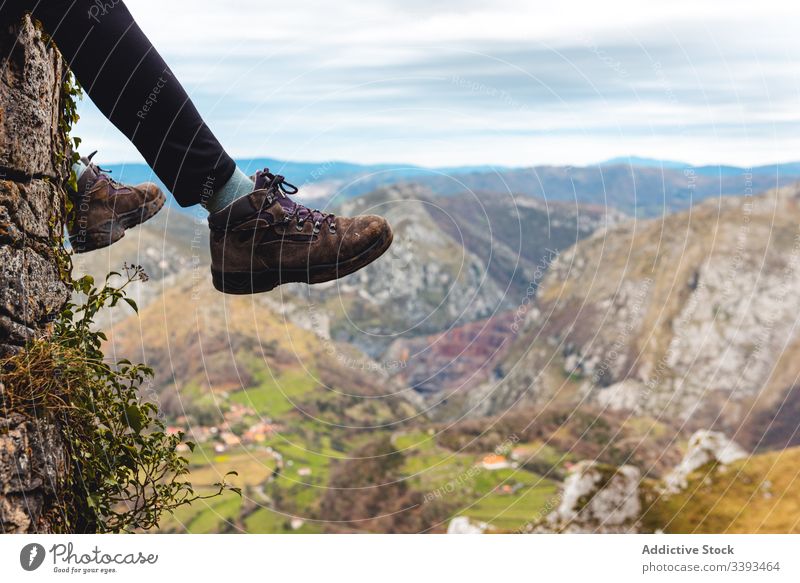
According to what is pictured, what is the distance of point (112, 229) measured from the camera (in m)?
8.00

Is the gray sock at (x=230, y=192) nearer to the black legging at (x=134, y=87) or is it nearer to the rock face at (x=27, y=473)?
the black legging at (x=134, y=87)

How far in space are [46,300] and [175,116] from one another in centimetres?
197

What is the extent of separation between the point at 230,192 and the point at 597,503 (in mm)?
53110

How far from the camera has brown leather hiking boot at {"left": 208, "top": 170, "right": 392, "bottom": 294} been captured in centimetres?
704

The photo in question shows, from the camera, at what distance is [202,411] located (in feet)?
516

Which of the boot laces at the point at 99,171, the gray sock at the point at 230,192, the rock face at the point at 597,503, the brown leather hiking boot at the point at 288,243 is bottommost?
the rock face at the point at 597,503

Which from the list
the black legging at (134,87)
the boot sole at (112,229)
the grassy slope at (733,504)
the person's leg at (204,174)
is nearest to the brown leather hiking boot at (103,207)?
the boot sole at (112,229)

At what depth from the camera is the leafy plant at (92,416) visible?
616 cm

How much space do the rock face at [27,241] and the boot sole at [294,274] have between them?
1.39 m

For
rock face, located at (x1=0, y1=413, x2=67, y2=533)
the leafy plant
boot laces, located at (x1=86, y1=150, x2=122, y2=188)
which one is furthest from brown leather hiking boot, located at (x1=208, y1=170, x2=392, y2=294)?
rock face, located at (x1=0, y1=413, x2=67, y2=533)

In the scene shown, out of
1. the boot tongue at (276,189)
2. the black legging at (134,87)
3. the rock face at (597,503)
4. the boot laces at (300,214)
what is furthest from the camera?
the rock face at (597,503)

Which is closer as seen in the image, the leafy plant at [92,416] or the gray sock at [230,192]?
the leafy plant at [92,416]

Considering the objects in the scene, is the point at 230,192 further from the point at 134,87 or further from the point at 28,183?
A: the point at 28,183

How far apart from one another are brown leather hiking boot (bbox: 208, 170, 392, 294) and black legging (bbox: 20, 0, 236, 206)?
0.88 metres
